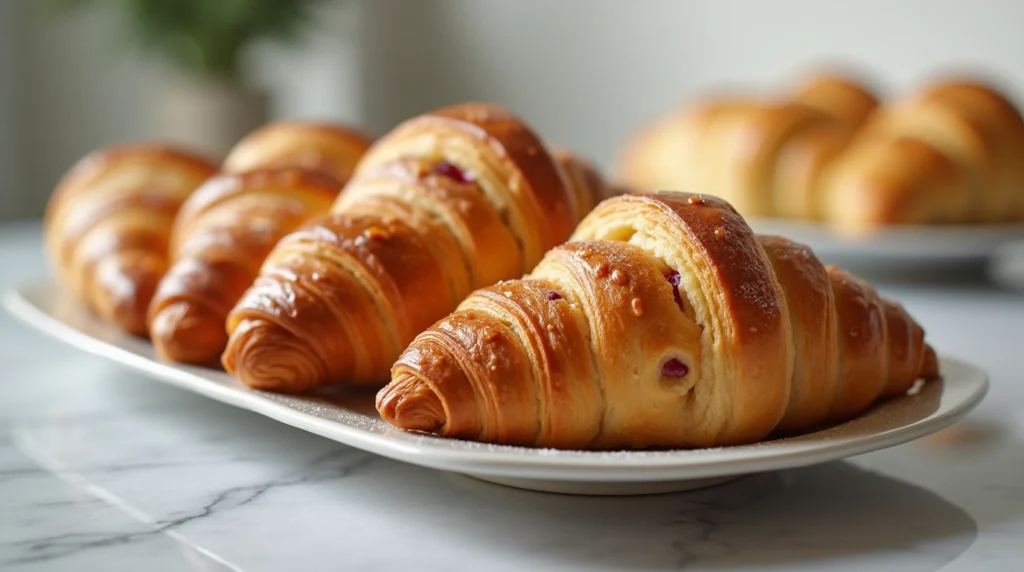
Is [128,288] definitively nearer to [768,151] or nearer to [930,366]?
[930,366]

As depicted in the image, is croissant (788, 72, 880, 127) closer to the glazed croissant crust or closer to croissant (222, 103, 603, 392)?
the glazed croissant crust

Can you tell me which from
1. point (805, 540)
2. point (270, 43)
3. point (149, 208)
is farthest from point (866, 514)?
point (270, 43)

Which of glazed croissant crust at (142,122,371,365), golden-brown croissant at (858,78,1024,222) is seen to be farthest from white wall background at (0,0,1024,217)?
glazed croissant crust at (142,122,371,365)

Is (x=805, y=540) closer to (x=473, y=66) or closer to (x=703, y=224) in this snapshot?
(x=703, y=224)

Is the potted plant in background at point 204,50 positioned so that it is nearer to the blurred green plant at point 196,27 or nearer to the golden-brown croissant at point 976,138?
the blurred green plant at point 196,27

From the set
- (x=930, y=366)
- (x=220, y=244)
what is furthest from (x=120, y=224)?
(x=930, y=366)
